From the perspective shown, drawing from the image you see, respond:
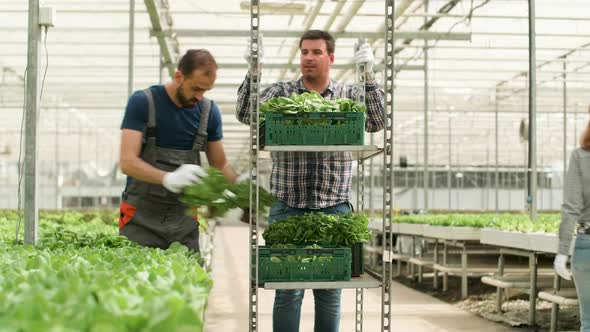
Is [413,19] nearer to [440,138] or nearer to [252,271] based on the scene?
[252,271]

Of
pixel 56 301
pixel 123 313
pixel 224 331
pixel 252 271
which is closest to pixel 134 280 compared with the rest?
pixel 56 301

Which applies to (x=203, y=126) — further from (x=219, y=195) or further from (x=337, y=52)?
(x=337, y=52)

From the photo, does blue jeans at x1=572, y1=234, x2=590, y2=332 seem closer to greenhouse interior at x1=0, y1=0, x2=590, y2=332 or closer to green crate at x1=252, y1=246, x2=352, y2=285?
greenhouse interior at x1=0, y1=0, x2=590, y2=332

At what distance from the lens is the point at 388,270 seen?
10.8 ft

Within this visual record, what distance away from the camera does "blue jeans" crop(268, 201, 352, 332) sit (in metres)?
3.72

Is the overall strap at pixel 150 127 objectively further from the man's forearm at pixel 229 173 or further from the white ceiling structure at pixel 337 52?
the white ceiling structure at pixel 337 52

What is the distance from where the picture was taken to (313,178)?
12.3 feet

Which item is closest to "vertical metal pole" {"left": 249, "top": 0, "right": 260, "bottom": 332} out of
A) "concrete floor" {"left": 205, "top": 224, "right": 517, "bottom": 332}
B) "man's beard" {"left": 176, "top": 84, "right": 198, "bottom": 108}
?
"man's beard" {"left": 176, "top": 84, "right": 198, "bottom": 108}

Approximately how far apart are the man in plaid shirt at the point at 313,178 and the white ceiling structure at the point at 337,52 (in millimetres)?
1332

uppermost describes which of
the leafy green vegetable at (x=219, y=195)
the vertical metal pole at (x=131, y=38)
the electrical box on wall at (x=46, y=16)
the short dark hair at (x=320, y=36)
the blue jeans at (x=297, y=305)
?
the vertical metal pole at (x=131, y=38)

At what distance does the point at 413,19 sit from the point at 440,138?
1843cm

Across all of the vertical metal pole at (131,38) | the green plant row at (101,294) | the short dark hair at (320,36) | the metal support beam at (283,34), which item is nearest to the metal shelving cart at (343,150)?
the short dark hair at (320,36)

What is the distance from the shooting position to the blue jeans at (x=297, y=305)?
3.72 meters

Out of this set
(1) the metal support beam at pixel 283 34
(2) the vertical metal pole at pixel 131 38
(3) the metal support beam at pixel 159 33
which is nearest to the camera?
(3) the metal support beam at pixel 159 33
